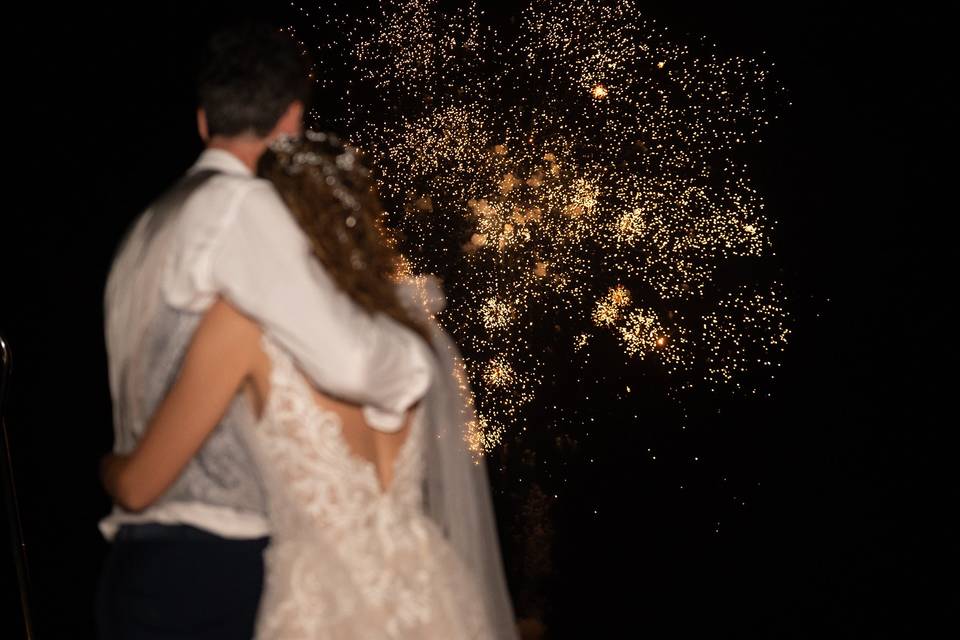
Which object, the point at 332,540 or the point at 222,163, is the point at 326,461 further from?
the point at 222,163

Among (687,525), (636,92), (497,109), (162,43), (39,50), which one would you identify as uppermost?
(636,92)

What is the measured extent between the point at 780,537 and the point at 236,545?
116 inches

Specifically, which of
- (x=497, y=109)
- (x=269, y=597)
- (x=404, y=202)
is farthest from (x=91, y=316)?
(x=269, y=597)

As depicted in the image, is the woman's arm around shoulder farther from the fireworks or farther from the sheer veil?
the fireworks

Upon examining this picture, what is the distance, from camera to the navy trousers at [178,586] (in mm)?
1067

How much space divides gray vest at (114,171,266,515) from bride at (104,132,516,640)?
2cm

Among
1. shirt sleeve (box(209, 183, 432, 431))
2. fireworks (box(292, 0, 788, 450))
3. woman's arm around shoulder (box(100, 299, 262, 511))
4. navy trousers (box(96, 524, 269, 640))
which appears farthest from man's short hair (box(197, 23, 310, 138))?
Answer: fireworks (box(292, 0, 788, 450))

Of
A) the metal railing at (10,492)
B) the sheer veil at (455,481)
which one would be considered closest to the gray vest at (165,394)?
the sheer veil at (455,481)

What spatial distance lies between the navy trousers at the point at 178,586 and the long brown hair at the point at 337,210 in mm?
300

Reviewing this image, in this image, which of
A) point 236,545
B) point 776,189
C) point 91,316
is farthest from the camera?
point 776,189

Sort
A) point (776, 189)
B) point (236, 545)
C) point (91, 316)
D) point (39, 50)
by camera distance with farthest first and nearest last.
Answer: point (776, 189)
point (91, 316)
point (39, 50)
point (236, 545)

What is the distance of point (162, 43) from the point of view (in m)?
2.72

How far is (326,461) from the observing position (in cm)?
113

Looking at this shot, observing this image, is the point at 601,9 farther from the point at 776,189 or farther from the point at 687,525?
the point at 687,525
